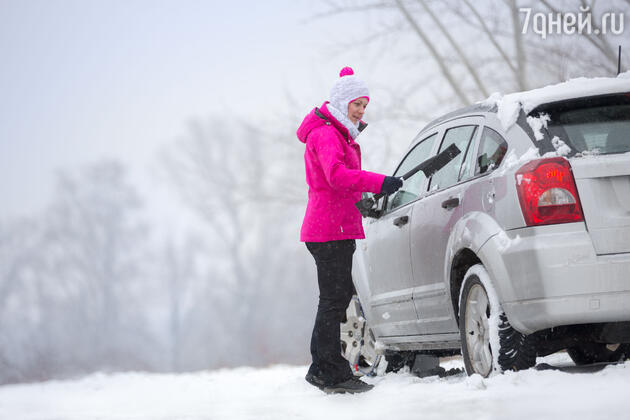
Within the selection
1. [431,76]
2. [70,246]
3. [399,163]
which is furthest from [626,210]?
[70,246]

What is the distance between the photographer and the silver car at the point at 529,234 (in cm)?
408

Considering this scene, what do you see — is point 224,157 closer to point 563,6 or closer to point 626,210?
point 563,6

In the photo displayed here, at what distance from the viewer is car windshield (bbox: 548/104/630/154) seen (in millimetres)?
4305

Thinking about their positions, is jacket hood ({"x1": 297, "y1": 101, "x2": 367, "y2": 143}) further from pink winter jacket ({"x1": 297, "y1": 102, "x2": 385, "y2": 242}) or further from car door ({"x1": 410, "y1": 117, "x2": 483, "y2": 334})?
car door ({"x1": 410, "y1": 117, "x2": 483, "y2": 334})

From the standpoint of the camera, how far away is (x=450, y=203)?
16.4 feet

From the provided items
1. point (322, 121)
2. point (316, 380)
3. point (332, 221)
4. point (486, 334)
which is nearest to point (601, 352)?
point (486, 334)

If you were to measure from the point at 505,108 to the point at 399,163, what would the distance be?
1846mm

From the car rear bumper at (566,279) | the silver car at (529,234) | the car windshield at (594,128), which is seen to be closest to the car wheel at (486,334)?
the silver car at (529,234)

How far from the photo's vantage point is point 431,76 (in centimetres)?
1692

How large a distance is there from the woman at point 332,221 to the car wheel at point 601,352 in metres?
1.59

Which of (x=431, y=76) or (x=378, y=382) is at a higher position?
(x=431, y=76)

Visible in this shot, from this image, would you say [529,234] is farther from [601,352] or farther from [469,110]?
[601,352]

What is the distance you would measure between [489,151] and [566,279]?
1.01 m

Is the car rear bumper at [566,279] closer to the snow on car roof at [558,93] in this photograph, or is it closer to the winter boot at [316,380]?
the snow on car roof at [558,93]
